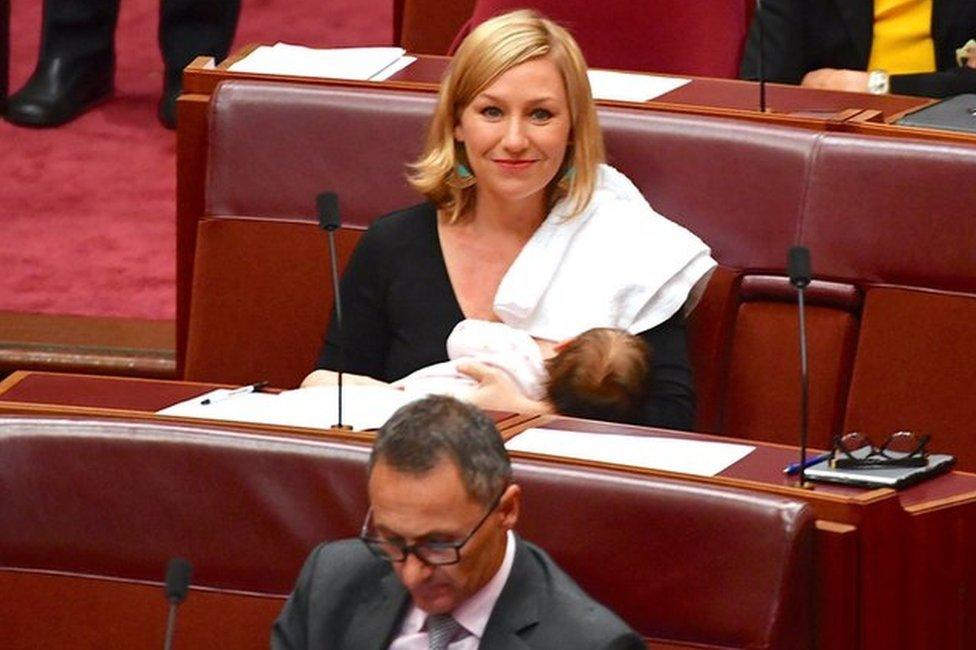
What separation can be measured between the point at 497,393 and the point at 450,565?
36cm

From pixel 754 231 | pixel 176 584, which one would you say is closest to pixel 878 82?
pixel 754 231

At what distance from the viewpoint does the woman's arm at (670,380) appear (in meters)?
1.37

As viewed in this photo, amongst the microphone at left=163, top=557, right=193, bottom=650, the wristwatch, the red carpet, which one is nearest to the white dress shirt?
the microphone at left=163, top=557, right=193, bottom=650

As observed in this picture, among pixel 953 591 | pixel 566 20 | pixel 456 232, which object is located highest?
pixel 566 20

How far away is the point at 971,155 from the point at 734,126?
0.16 metres

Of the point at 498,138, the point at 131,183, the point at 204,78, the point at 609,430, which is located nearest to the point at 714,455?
the point at 609,430

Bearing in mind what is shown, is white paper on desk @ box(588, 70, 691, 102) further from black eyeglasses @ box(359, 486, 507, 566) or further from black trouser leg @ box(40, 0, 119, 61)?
black trouser leg @ box(40, 0, 119, 61)

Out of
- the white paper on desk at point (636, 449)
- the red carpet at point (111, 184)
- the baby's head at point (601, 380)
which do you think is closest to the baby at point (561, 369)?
the baby's head at point (601, 380)

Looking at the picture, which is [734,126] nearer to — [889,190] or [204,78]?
[889,190]

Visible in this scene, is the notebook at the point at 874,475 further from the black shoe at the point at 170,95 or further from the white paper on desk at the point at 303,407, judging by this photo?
the black shoe at the point at 170,95

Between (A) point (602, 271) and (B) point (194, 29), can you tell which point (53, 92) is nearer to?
(B) point (194, 29)

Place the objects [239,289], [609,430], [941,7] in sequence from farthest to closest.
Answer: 1. [941,7]
2. [239,289]
3. [609,430]

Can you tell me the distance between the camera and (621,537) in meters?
1.08

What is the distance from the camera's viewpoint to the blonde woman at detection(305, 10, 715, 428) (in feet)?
4.65
